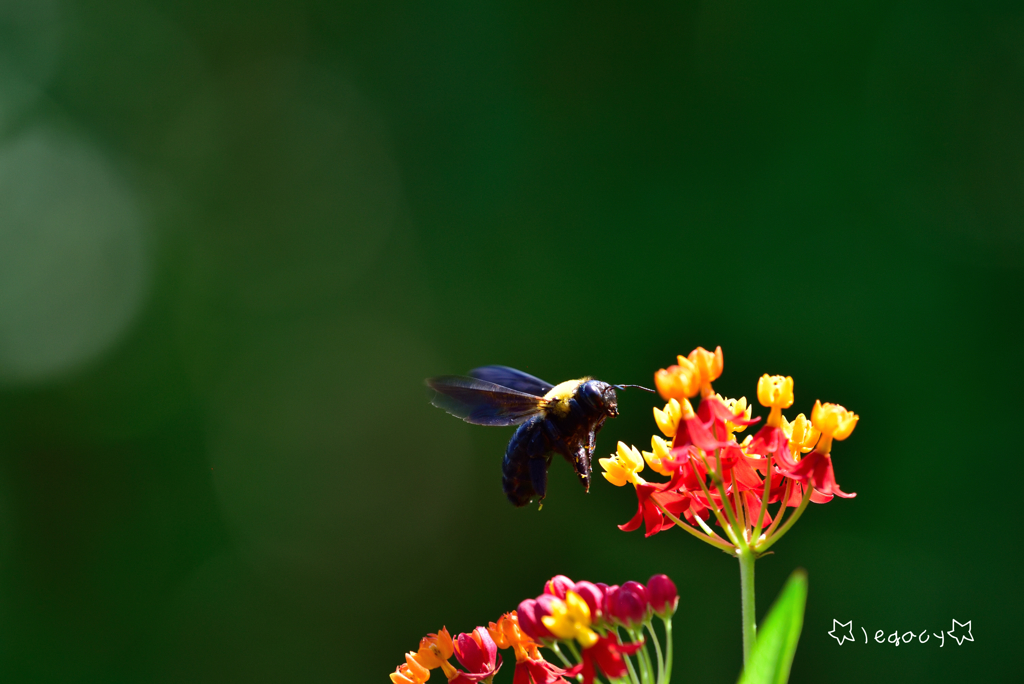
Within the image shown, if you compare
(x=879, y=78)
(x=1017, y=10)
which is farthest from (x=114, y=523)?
(x=1017, y=10)

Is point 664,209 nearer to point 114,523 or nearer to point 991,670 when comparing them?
point 991,670

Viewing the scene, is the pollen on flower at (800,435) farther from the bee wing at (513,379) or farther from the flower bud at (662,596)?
the bee wing at (513,379)

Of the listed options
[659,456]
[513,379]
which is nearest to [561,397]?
[513,379]

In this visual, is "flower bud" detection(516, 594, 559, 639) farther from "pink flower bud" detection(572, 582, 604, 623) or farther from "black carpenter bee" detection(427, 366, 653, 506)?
"black carpenter bee" detection(427, 366, 653, 506)

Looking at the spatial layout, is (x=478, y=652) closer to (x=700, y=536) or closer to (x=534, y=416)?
(x=700, y=536)

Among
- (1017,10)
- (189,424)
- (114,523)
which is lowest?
(114,523)

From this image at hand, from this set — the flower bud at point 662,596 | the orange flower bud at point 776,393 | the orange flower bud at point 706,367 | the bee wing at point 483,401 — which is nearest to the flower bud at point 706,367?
the orange flower bud at point 706,367

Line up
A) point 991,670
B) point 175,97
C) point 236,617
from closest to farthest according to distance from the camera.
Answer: point 991,670
point 236,617
point 175,97

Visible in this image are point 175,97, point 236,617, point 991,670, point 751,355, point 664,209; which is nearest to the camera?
point 991,670
